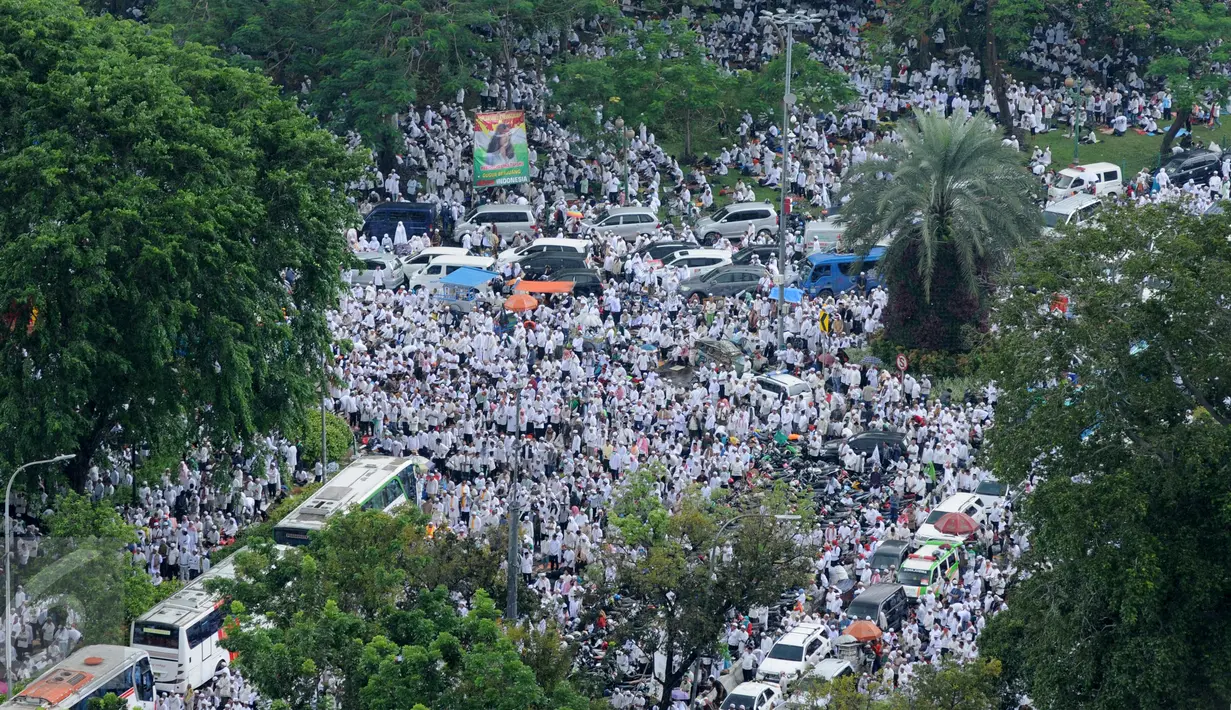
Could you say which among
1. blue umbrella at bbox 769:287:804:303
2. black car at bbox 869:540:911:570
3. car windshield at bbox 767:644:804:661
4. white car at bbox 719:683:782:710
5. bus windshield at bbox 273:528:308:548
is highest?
blue umbrella at bbox 769:287:804:303

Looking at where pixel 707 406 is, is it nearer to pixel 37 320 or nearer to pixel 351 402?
pixel 351 402

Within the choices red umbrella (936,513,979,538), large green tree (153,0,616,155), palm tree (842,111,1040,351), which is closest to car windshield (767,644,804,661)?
red umbrella (936,513,979,538)

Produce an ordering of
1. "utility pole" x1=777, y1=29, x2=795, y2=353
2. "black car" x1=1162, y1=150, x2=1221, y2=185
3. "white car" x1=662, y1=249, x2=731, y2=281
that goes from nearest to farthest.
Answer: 1. "utility pole" x1=777, y1=29, x2=795, y2=353
2. "white car" x1=662, y1=249, x2=731, y2=281
3. "black car" x1=1162, y1=150, x2=1221, y2=185

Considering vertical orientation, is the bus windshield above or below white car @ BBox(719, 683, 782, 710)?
above

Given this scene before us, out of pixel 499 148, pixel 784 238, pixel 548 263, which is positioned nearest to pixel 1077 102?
pixel 784 238

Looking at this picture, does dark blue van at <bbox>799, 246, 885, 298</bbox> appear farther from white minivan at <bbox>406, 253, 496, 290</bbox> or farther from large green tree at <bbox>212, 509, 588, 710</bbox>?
large green tree at <bbox>212, 509, 588, 710</bbox>

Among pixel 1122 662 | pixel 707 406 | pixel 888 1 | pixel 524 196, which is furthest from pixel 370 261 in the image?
pixel 1122 662
